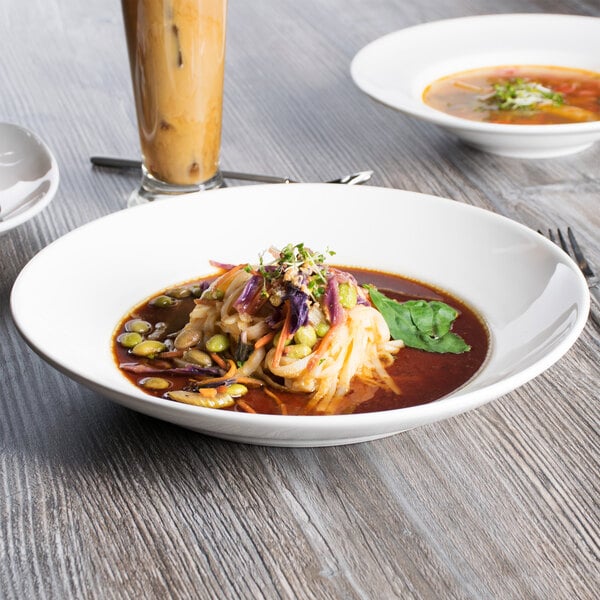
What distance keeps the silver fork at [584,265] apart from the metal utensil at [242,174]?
2.00 feet

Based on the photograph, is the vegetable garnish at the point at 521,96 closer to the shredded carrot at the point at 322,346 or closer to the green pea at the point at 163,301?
the green pea at the point at 163,301

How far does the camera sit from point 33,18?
456 centimetres

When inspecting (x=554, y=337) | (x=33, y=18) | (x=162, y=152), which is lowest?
(x=33, y=18)

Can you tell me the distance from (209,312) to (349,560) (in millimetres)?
646

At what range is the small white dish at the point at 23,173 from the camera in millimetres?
2602

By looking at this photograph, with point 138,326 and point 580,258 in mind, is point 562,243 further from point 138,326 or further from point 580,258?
point 138,326

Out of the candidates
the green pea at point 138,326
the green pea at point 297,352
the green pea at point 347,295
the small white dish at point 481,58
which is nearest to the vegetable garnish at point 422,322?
the green pea at point 347,295

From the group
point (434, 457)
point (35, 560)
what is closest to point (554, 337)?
point (434, 457)

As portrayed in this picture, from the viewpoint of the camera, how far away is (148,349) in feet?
6.26

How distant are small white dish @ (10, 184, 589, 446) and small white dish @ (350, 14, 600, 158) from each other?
2.21ft

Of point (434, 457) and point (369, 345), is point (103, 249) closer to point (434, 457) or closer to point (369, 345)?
point (369, 345)

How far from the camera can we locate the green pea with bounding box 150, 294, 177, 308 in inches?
83.8

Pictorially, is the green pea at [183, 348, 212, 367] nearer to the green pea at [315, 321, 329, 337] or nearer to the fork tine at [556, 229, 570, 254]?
the green pea at [315, 321, 329, 337]

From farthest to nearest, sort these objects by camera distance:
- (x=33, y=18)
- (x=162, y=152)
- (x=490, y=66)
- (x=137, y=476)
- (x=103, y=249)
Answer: (x=33, y=18) → (x=490, y=66) → (x=162, y=152) → (x=103, y=249) → (x=137, y=476)
